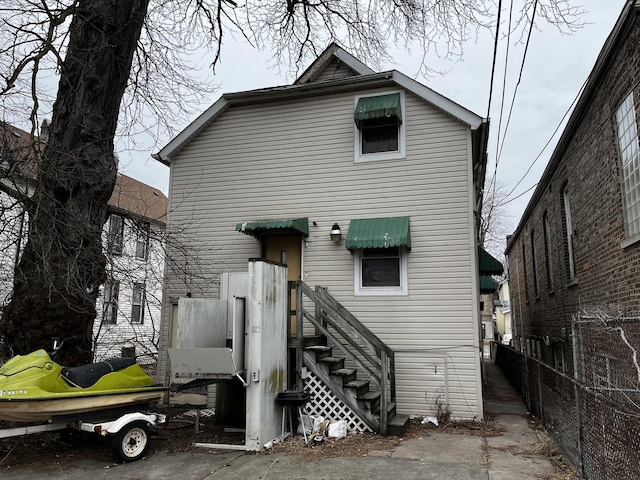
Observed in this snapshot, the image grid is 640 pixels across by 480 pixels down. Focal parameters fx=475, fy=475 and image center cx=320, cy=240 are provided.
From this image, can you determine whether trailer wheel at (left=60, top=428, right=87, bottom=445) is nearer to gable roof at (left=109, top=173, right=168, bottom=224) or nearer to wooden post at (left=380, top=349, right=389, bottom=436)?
wooden post at (left=380, top=349, right=389, bottom=436)

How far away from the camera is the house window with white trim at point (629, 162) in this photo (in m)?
6.49

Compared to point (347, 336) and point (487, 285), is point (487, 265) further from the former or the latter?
point (347, 336)

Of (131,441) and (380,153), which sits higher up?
(380,153)

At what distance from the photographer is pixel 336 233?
379 inches

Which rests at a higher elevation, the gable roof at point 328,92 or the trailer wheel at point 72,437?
the gable roof at point 328,92

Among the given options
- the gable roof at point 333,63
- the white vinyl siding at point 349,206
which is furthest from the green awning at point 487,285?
the gable roof at point 333,63

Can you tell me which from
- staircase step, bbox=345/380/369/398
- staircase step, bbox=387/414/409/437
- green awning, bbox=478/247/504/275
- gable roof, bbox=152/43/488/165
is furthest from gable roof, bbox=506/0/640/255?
staircase step, bbox=387/414/409/437

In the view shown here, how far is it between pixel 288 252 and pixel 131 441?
505 cm

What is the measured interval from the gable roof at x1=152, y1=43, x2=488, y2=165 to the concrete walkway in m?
5.80

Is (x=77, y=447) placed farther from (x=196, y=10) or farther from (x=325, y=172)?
(x=196, y=10)

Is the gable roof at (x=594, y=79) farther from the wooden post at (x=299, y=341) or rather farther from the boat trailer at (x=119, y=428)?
the boat trailer at (x=119, y=428)

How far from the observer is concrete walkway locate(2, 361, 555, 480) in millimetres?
5539

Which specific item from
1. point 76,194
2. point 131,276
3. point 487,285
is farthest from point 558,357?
point 76,194

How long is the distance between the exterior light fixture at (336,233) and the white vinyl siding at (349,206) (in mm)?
134
